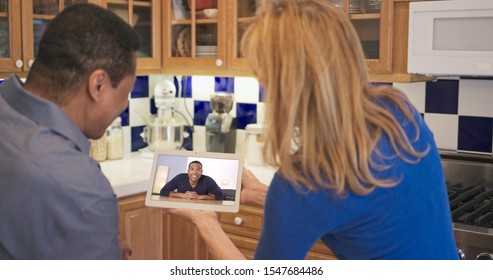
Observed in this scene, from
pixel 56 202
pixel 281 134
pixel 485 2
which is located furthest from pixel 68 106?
pixel 485 2

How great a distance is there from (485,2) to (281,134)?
142 cm

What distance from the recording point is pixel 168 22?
3244mm

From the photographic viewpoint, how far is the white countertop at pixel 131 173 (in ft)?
9.12

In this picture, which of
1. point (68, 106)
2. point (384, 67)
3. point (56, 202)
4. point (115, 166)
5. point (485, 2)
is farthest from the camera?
point (115, 166)

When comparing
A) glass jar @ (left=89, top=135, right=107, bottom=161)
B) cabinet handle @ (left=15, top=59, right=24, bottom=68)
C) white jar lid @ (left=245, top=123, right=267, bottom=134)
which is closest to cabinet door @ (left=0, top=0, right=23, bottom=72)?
cabinet handle @ (left=15, top=59, right=24, bottom=68)

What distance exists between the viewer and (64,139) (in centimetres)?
115

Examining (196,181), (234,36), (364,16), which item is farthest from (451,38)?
Answer: (196,181)

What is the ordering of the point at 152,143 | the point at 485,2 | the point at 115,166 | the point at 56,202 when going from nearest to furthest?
the point at 56,202
the point at 485,2
the point at 115,166
the point at 152,143

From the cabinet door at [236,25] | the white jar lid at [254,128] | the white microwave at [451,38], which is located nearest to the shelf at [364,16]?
the white microwave at [451,38]

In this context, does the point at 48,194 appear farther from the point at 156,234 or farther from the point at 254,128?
the point at 254,128

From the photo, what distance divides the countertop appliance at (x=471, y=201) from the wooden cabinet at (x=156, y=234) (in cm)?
114

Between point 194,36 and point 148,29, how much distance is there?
0.81 ft

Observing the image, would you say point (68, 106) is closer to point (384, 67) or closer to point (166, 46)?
point (384, 67)

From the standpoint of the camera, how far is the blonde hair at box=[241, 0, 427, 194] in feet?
3.64
